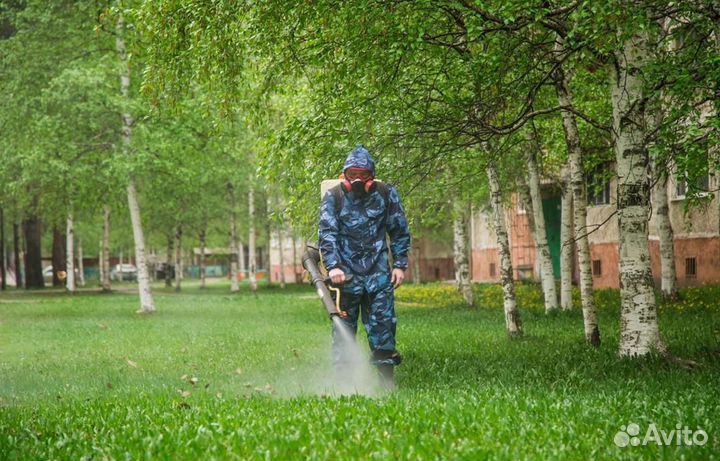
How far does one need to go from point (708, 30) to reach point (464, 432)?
18.9ft

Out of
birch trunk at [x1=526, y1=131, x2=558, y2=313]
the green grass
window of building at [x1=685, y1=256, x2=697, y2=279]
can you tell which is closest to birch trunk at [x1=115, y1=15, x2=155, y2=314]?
the green grass

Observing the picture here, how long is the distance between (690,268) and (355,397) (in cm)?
A: 2171

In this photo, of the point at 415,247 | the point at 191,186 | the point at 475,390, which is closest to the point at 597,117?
the point at 475,390

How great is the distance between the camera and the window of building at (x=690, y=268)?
86.1 ft

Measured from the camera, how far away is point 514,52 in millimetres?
10008

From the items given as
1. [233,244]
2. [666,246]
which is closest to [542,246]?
[666,246]

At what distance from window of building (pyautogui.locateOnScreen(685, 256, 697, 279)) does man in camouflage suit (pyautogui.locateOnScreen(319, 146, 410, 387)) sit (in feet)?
66.7

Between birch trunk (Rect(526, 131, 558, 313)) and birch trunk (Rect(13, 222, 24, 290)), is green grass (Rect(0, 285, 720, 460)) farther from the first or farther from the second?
birch trunk (Rect(13, 222, 24, 290))

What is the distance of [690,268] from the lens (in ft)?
87.0

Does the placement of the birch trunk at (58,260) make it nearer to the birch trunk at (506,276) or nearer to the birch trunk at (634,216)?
the birch trunk at (506,276)

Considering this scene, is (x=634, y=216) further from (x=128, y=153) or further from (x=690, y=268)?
Answer: (x=690, y=268)

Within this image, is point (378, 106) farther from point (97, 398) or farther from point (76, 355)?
point (76, 355)

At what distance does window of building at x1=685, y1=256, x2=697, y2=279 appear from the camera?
86.1 ft

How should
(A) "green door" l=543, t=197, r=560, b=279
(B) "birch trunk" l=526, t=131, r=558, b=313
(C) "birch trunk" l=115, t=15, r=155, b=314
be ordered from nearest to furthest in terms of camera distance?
(B) "birch trunk" l=526, t=131, r=558, b=313 → (C) "birch trunk" l=115, t=15, r=155, b=314 → (A) "green door" l=543, t=197, r=560, b=279
